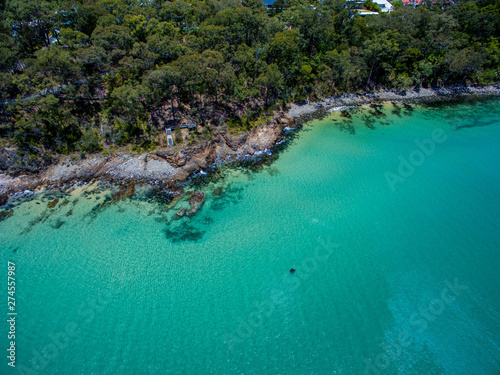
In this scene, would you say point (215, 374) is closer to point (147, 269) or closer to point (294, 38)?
point (147, 269)

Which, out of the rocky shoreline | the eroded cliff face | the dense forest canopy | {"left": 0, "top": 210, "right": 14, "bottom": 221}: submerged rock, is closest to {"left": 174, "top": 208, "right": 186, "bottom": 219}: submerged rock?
the rocky shoreline

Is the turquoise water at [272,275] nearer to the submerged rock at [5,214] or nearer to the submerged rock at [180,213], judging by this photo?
the submerged rock at [5,214]

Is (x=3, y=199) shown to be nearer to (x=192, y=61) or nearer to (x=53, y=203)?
(x=53, y=203)

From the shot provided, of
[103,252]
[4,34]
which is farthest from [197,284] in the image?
[4,34]

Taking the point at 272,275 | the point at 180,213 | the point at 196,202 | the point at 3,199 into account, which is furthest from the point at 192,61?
the point at 272,275

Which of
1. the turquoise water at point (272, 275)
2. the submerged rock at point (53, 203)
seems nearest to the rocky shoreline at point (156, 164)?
the turquoise water at point (272, 275)

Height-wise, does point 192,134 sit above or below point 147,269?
above

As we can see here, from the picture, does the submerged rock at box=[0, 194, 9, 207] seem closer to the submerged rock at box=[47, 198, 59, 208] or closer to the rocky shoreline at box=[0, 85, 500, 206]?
the rocky shoreline at box=[0, 85, 500, 206]
